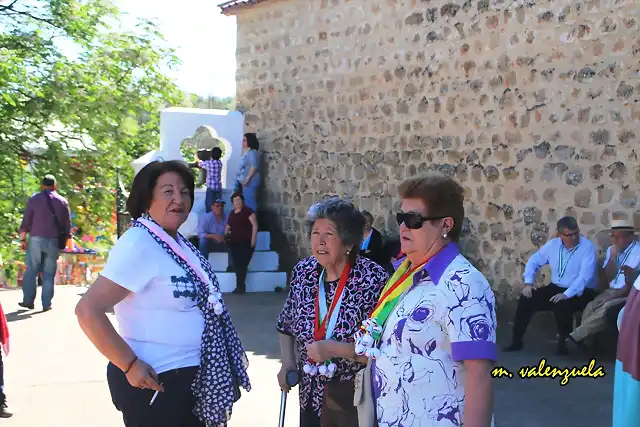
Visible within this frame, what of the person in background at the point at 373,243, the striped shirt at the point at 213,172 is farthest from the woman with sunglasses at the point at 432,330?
the striped shirt at the point at 213,172

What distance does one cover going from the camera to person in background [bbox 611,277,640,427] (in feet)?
8.64

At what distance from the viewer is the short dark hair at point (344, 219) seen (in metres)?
3.61

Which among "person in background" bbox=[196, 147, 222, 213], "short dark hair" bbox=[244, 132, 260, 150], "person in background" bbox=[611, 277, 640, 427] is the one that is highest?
"short dark hair" bbox=[244, 132, 260, 150]

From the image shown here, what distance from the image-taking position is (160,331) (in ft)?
10.5

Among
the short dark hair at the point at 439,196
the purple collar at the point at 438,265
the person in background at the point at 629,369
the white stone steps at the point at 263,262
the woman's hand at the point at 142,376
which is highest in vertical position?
the short dark hair at the point at 439,196

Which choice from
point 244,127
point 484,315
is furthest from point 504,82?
point 484,315

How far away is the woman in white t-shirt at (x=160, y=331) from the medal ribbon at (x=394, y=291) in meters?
0.71

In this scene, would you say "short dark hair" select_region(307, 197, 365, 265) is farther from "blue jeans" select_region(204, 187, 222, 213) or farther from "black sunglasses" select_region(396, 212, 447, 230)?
"blue jeans" select_region(204, 187, 222, 213)

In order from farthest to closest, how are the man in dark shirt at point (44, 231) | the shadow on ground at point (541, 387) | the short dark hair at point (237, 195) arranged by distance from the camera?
the short dark hair at point (237, 195) → the man in dark shirt at point (44, 231) → the shadow on ground at point (541, 387)

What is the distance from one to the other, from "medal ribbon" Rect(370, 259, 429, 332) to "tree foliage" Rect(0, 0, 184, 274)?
725 inches

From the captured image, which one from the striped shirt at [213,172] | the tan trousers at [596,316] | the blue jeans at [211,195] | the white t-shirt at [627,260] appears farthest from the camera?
the blue jeans at [211,195]

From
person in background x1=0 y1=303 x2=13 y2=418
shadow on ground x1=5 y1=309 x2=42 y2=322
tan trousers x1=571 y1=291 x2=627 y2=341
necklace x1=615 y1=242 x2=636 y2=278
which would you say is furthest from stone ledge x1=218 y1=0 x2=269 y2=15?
person in background x1=0 y1=303 x2=13 y2=418

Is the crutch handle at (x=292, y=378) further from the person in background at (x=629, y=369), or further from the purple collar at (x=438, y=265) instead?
the person in background at (x=629, y=369)

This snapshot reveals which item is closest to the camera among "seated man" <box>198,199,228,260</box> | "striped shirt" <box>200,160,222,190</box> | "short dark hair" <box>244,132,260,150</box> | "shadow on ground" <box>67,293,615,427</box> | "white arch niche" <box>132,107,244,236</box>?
"shadow on ground" <box>67,293,615,427</box>
